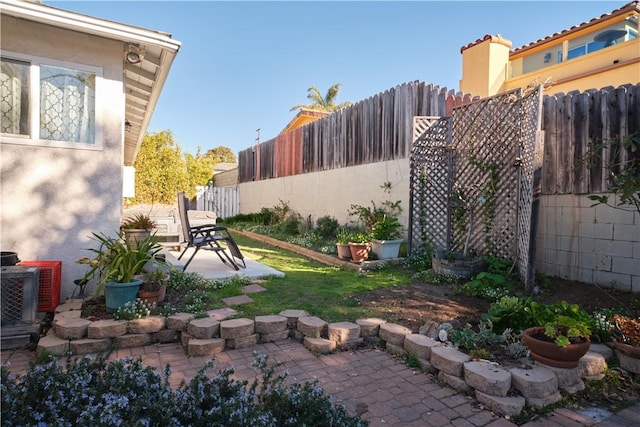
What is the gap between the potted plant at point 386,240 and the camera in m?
6.21

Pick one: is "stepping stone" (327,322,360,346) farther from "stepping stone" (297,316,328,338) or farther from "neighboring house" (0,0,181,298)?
"neighboring house" (0,0,181,298)

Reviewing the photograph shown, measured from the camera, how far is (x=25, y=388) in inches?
59.3

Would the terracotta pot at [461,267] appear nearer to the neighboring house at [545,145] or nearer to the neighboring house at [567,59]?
the neighboring house at [545,145]

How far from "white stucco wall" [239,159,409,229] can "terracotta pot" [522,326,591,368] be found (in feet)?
14.2

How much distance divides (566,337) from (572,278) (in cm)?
261

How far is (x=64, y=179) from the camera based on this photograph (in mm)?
4027

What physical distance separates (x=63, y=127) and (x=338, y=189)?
6120 millimetres

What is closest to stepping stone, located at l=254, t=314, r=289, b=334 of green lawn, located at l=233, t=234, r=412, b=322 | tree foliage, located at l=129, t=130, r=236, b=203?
green lawn, located at l=233, t=234, r=412, b=322

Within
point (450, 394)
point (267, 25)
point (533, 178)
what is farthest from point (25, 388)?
point (267, 25)

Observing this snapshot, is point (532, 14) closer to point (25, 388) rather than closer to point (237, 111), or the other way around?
point (25, 388)

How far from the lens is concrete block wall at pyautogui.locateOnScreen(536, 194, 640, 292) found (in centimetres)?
402

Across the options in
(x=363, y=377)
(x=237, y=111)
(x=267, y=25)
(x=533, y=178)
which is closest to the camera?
(x=363, y=377)

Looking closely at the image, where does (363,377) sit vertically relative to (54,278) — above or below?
below

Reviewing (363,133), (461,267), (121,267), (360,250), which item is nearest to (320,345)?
(121,267)
